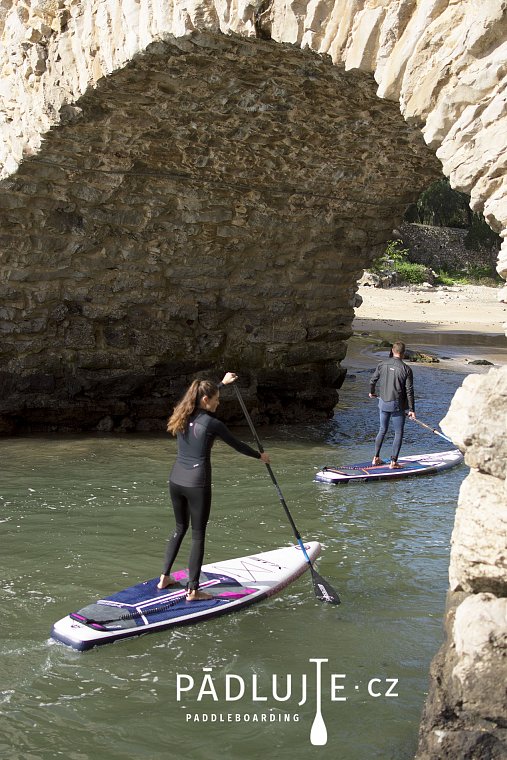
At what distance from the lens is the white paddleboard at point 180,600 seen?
5.23 m

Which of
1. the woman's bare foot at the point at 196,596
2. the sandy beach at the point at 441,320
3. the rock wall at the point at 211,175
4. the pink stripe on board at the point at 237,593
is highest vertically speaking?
the rock wall at the point at 211,175

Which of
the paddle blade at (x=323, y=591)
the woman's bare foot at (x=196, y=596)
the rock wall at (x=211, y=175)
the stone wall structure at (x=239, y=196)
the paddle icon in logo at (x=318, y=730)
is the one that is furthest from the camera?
the paddle blade at (x=323, y=591)

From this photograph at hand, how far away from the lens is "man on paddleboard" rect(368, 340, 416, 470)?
31.3ft

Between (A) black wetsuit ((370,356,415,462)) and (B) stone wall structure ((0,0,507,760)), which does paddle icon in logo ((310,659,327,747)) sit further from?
(A) black wetsuit ((370,356,415,462))

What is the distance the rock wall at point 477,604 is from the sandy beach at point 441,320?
15.0m

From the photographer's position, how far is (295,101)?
24.6ft

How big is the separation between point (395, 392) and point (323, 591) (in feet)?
13.3

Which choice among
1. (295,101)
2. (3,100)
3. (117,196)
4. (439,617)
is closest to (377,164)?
(295,101)

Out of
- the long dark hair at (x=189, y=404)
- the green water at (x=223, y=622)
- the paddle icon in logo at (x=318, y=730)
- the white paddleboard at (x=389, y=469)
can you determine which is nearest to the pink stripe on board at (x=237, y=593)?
the green water at (x=223, y=622)

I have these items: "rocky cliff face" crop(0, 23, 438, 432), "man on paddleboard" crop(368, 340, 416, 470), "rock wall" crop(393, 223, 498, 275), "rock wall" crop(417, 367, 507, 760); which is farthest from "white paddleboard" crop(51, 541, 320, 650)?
"rock wall" crop(393, 223, 498, 275)

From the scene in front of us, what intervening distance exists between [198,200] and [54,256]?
5.73ft

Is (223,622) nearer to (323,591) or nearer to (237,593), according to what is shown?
(237,593)

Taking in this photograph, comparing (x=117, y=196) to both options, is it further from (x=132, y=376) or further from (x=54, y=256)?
(x=132, y=376)

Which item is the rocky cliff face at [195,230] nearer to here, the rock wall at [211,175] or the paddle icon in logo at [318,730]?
the rock wall at [211,175]
